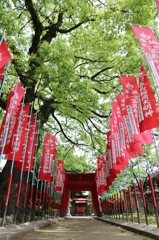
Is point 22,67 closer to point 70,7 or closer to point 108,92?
point 70,7

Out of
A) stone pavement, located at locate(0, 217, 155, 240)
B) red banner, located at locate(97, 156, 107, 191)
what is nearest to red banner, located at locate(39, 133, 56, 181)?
stone pavement, located at locate(0, 217, 155, 240)

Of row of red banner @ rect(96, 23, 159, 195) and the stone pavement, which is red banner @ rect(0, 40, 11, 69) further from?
the stone pavement

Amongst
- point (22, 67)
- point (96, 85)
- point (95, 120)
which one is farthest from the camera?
point (95, 120)

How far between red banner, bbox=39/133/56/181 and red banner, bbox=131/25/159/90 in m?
6.57

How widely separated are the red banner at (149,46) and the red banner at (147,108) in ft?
2.56

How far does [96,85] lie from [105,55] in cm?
204

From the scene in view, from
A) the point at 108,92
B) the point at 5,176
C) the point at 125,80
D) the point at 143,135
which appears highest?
the point at 108,92

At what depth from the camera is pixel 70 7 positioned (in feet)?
23.9

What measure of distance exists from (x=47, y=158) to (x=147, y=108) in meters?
6.10

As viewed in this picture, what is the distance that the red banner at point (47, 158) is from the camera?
356 inches

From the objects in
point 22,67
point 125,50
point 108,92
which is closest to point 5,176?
point 22,67

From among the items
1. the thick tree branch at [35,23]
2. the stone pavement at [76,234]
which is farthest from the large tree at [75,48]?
the stone pavement at [76,234]

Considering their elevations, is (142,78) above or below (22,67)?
below

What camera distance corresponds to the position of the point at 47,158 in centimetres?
947
